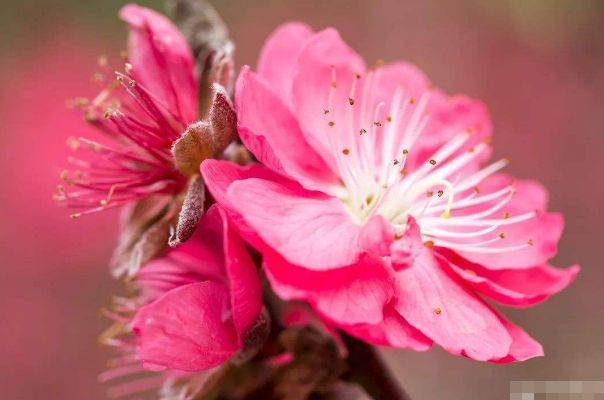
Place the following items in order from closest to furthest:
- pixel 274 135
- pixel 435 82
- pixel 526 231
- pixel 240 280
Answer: pixel 240 280 → pixel 274 135 → pixel 526 231 → pixel 435 82

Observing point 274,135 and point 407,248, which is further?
point 274,135

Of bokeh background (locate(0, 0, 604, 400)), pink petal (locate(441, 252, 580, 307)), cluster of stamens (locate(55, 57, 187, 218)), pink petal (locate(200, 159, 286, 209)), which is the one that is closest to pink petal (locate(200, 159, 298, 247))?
pink petal (locate(200, 159, 286, 209))

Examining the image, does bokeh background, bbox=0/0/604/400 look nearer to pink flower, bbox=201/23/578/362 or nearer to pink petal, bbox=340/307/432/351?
pink flower, bbox=201/23/578/362

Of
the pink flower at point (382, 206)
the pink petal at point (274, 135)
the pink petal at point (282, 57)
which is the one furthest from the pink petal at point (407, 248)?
the pink petal at point (282, 57)

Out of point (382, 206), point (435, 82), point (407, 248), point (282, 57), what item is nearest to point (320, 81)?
point (282, 57)

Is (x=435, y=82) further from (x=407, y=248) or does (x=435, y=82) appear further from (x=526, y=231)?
(x=407, y=248)

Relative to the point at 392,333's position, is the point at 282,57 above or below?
above

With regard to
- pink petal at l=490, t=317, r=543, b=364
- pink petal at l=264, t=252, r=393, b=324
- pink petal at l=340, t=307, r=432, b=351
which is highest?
pink petal at l=264, t=252, r=393, b=324

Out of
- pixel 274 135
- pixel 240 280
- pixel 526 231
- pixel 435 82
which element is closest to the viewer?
pixel 240 280
